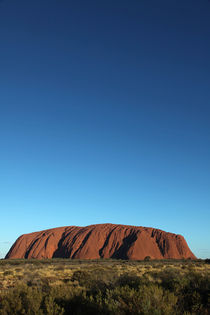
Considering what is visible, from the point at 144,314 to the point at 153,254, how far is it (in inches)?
2906

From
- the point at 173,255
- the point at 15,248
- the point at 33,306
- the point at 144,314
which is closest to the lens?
the point at 144,314

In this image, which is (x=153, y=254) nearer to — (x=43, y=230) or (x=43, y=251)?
(x=43, y=251)

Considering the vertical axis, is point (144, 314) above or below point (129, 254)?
above

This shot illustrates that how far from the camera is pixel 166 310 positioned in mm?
5363

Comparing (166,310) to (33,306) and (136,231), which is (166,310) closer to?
(33,306)

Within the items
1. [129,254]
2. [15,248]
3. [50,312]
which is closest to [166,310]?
[50,312]

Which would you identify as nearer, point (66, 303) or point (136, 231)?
point (66, 303)

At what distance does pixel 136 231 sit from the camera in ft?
265

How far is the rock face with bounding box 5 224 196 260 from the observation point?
73562 mm

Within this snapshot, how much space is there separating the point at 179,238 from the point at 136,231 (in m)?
16.3

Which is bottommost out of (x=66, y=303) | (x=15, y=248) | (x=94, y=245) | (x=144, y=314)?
(x=15, y=248)

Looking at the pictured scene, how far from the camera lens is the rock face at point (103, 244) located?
73562 millimetres

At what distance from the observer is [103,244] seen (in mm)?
78812

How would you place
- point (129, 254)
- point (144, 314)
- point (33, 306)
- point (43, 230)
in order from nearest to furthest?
point (144, 314)
point (33, 306)
point (129, 254)
point (43, 230)
